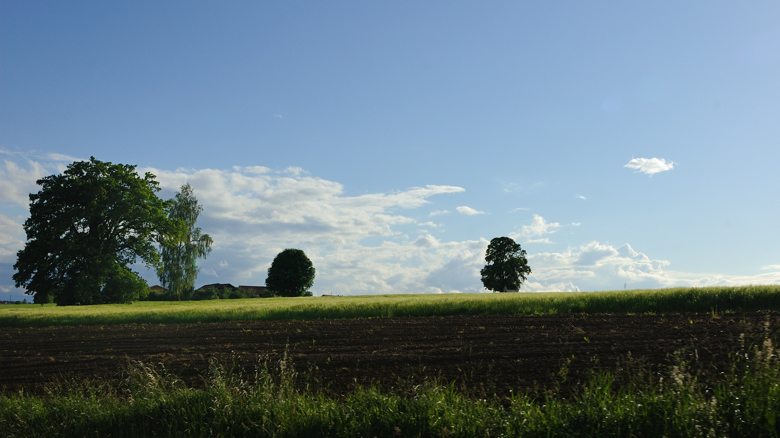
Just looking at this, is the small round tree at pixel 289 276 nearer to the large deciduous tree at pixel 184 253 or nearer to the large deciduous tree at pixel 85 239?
the large deciduous tree at pixel 184 253

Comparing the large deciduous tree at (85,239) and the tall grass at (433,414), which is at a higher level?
the large deciduous tree at (85,239)

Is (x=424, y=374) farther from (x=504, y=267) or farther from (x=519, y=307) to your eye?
(x=504, y=267)

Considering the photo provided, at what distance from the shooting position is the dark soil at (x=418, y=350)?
8.81 meters

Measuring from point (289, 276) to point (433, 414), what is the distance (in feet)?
212

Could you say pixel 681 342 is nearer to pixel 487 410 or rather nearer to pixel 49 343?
pixel 487 410

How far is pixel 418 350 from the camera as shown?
11.9 m

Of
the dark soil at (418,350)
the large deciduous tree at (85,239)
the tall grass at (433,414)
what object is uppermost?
the large deciduous tree at (85,239)

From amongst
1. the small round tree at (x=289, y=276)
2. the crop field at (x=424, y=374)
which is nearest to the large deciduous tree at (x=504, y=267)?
the small round tree at (x=289, y=276)

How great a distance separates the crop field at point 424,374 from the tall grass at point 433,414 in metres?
0.02

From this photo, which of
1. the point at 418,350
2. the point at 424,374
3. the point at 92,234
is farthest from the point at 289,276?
the point at 424,374

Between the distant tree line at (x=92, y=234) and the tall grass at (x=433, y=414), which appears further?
the distant tree line at (x=92, y=234)

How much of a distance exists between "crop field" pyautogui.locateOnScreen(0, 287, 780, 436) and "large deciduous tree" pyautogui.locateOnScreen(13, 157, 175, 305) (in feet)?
58.8

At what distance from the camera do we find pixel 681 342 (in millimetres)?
11617

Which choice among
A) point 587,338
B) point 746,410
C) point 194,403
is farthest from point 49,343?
point 746,410
